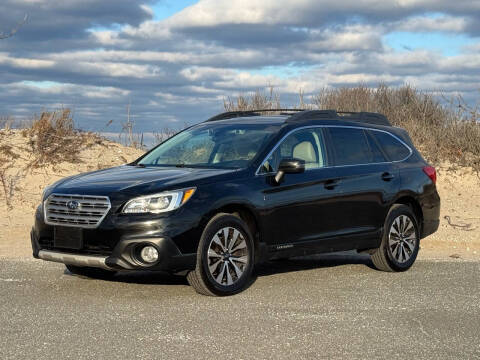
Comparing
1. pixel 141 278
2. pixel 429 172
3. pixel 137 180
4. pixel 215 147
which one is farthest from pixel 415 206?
pixel 137 180

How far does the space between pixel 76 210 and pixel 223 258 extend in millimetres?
1553

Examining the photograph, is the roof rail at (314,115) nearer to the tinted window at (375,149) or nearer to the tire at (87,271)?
the tinted window at (375,149)

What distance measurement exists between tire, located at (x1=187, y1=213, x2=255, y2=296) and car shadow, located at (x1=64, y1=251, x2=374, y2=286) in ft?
3.15

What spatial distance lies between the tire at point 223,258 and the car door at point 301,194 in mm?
399

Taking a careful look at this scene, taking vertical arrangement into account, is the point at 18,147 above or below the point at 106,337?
above

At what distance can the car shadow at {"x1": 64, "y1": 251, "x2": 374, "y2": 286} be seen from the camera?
960 cm

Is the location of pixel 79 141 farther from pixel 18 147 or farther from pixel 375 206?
pixel 375 206

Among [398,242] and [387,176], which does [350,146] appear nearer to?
[387,176]

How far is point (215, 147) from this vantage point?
376 inches

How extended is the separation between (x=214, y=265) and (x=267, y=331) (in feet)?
5.06

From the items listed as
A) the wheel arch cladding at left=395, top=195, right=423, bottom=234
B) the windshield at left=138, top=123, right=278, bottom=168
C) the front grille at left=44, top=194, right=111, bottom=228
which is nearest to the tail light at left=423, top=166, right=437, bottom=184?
the wheel arch cladding at left=395, top=195, right=423, bottom=234

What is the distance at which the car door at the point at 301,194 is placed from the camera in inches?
352

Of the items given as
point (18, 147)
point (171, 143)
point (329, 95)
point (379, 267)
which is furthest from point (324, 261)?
point (329, 95)

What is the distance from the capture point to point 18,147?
66.3 ft
